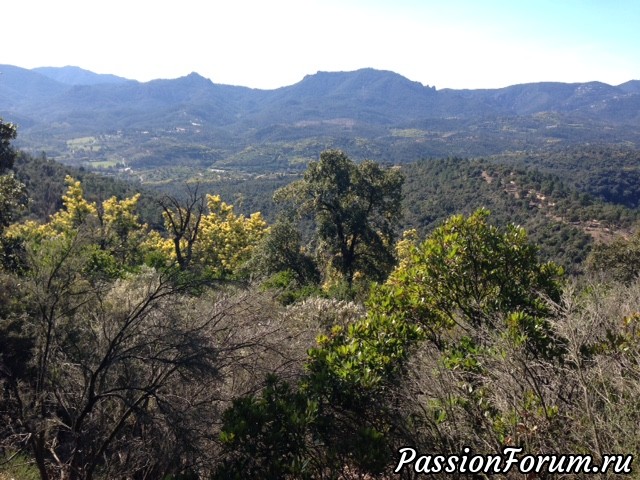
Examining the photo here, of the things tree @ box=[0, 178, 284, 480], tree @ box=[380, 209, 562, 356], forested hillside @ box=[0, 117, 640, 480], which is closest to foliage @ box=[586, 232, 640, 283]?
forested hillside @ box=[0, 117, 640, 480]

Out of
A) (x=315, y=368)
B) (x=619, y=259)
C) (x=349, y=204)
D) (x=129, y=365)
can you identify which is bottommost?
(x=619, y=259)

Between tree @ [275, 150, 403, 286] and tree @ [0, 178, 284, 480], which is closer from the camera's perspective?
tree @ [0, 178, 284, 480]

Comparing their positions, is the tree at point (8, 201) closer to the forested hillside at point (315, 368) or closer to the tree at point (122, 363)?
the forested hillside at point (315, 368)

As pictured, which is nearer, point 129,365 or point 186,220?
point 129,365

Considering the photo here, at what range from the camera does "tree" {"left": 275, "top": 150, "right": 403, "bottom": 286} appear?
15.1 metres

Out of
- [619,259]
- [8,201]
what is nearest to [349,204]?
[8,201]

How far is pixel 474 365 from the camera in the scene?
15.0 ft

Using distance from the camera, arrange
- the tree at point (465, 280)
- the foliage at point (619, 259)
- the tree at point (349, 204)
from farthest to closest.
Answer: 1. the foliage at point (619, 259)
2. the tree at point (349, 204)
3. the tree at point (465, 280)

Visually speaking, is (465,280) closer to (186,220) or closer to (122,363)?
(122,363)

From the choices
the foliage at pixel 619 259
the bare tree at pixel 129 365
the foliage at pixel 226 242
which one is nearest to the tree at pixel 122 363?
the bare tree at pixel 129 365

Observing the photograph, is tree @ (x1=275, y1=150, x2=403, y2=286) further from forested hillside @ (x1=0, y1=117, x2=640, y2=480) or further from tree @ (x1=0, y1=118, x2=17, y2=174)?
tree @ (x1=0, y1=118, x2=17, y2=174)

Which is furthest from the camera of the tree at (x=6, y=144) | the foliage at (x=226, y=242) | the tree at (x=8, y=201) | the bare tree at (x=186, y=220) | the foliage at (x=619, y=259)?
the foliage at (x=226, y=242)

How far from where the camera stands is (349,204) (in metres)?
15.2

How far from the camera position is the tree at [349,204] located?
15102 mm
